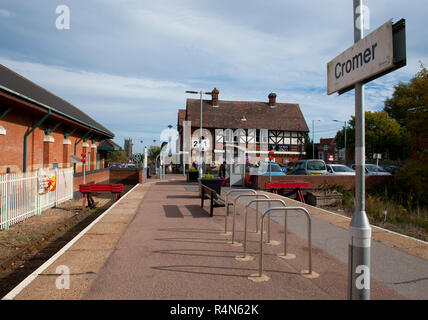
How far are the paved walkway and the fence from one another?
290 cm

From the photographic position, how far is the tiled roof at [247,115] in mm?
44750

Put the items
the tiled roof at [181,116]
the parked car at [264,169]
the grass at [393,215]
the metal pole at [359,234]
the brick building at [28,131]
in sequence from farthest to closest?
1. the tiled roof at [181,116]
2. the parked car at [264,169]
3. the brick building at [28,131]
4. the grass at [393,215]
5. the metal pole at [359,234]

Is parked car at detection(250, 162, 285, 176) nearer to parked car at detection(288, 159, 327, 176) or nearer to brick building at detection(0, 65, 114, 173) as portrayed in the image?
parked car at detection(288, 159, 327, 176)

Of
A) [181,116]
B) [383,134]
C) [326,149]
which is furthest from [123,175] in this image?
[326,149]

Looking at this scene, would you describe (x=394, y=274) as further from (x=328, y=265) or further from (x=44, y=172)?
(x=44, y=172)

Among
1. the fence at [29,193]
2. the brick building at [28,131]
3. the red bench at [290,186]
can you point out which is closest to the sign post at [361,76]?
the fence at [29,193]

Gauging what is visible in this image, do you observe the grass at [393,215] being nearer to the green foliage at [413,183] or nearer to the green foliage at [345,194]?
the green foliage at [345,194]

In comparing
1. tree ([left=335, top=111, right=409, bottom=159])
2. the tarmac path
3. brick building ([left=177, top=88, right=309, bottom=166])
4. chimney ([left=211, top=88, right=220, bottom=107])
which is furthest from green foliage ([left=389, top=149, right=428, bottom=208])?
chimney ([left=211, top=88, right=220, bottom=107])

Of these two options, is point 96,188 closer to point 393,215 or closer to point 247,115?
point 393,215

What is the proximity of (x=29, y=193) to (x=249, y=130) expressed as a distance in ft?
122

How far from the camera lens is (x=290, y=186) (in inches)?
704

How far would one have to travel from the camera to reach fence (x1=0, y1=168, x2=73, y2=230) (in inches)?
339

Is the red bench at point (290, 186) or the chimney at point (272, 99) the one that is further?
the chimney at point (272, 99)

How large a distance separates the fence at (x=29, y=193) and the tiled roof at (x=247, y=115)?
30797 mm
